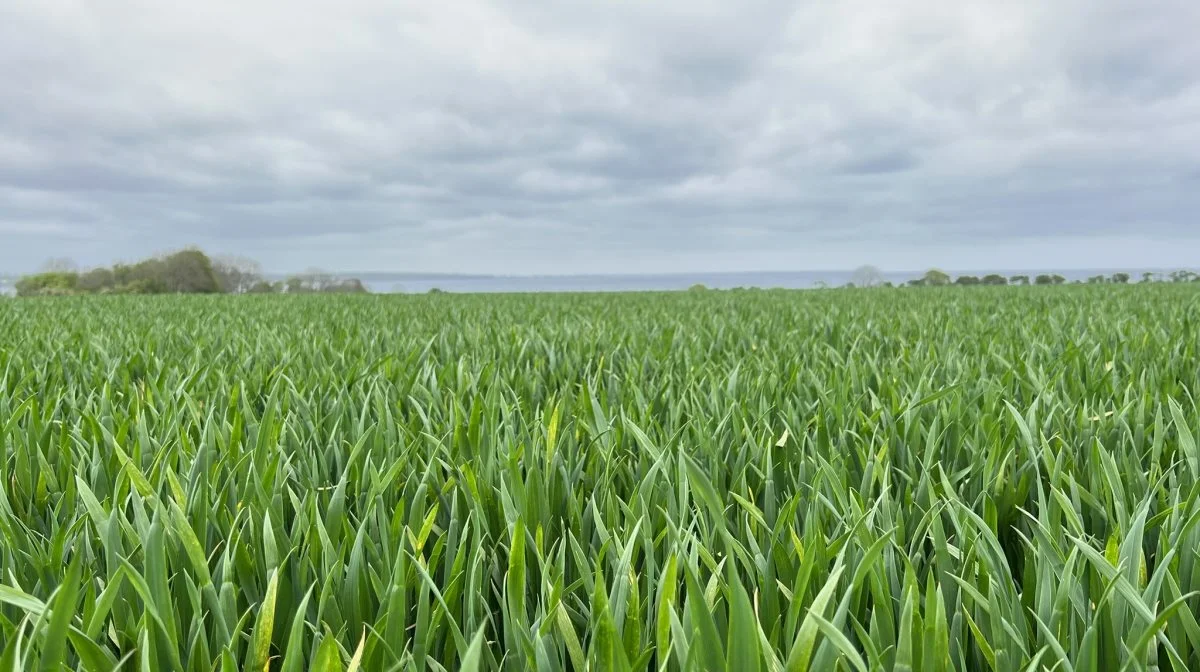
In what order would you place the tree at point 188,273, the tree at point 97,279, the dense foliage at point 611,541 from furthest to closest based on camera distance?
1. the tree at point 188,273
2. the tree at point 97,279
3. the dense foliage at point 611,541

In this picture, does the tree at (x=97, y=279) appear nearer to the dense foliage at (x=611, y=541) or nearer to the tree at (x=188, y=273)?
the tree at (x=188, y=273)

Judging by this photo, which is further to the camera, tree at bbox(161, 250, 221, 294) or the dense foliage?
tree at bbox(161, 250, 221, 294)

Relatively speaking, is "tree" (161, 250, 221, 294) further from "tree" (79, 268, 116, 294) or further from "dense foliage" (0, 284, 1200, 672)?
"dense foliage" (0, 284, 1200, 672)

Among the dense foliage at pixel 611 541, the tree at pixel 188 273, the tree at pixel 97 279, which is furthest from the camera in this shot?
the tree at pixel 188 273

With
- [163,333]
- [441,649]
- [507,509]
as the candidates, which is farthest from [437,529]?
[163,333]

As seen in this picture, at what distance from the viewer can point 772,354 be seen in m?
3.12

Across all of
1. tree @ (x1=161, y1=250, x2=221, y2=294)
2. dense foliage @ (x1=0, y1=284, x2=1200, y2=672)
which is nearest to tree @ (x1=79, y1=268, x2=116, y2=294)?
tree @ (x1=161, y1=250, x2=221, y2=294)

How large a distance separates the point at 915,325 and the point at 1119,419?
345cm

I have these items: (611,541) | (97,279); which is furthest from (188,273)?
(611,541)

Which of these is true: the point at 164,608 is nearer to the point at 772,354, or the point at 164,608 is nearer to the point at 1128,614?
the point at 1128,614

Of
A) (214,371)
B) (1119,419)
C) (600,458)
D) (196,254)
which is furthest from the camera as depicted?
(196,254)

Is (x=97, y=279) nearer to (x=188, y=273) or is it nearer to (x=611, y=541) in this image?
(x=188, y=273)

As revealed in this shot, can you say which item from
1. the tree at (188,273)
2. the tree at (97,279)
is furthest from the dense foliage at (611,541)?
the tree at (188,273)

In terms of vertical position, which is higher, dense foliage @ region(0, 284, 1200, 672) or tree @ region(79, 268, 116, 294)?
tree @ region(79, 268, 116, 294)
